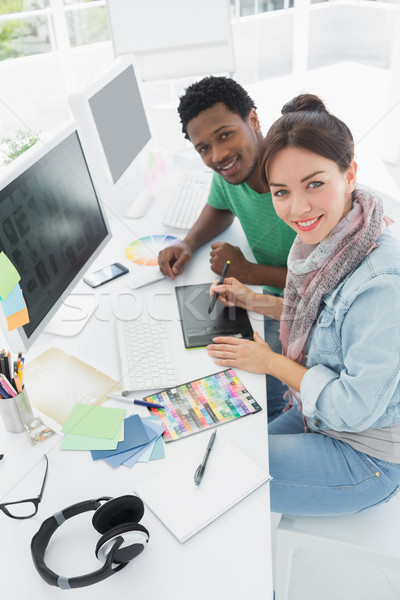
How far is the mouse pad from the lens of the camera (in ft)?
3.32

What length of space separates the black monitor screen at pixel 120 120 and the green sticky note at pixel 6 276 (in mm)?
602

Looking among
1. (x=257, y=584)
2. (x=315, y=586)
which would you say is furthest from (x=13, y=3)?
(x=315, y=586)

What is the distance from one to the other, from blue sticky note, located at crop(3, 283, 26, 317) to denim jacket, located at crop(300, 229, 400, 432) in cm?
52

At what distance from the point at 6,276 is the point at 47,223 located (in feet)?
0.63

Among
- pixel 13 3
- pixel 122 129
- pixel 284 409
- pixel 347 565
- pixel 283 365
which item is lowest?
pixel 347 565

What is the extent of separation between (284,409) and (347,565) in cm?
40

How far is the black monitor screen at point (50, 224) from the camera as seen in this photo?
83 centimetres

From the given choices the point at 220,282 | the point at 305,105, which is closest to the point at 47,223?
the point at 220,282

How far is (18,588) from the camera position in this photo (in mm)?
600

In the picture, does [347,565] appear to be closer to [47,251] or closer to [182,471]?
[182,471]

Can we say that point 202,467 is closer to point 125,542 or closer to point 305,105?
point 125,542

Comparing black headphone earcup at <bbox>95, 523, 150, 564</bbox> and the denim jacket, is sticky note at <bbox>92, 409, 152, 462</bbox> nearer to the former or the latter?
black headphone earcup at <bbox>95, 523, 150, 564</bbox>

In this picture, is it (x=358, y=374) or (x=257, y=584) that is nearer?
(x=257, y=584)

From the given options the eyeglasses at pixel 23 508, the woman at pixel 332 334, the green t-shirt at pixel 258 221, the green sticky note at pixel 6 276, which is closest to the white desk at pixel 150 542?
the eyeglasses at pixel 23 508
